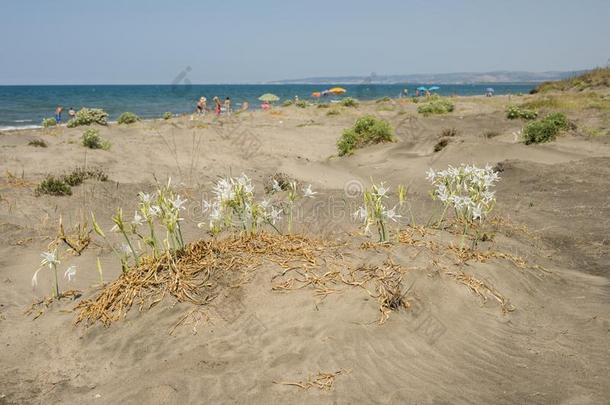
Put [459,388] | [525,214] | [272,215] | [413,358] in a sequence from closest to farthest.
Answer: [459,388] < [413,358] < [272,215] < [525,214]

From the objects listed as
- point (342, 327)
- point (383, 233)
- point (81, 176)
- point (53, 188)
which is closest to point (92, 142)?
point (81, 176)

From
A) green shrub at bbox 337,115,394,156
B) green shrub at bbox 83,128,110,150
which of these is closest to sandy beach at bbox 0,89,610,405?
green shrub at bbox 83,128,110,150

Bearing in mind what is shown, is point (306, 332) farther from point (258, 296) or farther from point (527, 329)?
point (527, 329)

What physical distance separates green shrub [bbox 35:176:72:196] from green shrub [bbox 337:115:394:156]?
28.7ft

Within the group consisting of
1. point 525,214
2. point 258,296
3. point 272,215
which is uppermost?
point 272,215

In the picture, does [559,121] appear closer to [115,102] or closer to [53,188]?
[53,188]

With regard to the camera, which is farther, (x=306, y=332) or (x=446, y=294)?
(x=446, y=294)

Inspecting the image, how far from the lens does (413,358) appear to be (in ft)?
11.3

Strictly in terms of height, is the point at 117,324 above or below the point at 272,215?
below

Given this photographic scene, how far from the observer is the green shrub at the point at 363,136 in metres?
15.6

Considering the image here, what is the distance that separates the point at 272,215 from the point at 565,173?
7.60 meters

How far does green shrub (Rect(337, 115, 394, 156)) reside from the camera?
51.3 feet

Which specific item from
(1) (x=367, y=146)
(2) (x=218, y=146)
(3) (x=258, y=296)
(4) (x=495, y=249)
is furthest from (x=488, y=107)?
(3) (x=258, y=296)

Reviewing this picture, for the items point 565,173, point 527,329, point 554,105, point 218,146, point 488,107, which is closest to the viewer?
point 527,329
